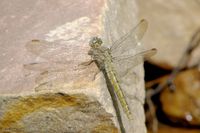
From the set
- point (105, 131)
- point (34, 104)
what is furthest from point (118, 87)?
point (34, 104)

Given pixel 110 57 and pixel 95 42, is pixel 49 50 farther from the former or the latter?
pixel 110 57

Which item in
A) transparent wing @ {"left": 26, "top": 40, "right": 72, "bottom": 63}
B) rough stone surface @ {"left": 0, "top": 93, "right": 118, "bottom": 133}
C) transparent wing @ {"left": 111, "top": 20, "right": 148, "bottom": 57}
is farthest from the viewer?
transparent wing @ {"left": 111, "top": 20, "right": 148, "bottom": 57}

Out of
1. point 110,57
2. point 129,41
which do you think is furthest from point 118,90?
point 129,41

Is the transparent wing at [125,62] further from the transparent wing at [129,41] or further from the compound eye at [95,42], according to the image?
the compound eye at [95,42]

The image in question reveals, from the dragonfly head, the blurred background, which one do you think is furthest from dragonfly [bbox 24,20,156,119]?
the blurred background

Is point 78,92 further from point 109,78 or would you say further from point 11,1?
point 11,1

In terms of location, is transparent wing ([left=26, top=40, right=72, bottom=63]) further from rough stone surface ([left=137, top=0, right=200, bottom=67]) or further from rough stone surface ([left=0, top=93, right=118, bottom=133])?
rough stone surface ([left=137, top=0, right=200, bottom=67])
